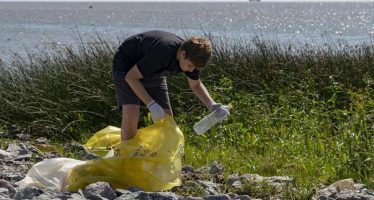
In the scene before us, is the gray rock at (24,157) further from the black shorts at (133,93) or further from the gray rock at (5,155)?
the black shorts at (133,93)

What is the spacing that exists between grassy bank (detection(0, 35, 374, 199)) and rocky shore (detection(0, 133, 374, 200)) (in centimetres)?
17

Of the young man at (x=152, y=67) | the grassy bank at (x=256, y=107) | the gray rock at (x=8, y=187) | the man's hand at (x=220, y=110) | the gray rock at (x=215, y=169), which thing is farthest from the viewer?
the grassy bank at (x=256, y=107)

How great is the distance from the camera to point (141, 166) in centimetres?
581

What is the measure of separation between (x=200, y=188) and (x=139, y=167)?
48 cm

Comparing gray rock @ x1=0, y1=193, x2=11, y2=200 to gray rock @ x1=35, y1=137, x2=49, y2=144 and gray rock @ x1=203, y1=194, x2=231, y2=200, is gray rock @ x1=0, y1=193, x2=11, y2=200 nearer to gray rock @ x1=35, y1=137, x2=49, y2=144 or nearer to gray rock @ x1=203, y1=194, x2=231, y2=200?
gray rock @ x1=203, y1=194, x2=231, y2=200

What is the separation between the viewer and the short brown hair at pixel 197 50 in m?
5.65

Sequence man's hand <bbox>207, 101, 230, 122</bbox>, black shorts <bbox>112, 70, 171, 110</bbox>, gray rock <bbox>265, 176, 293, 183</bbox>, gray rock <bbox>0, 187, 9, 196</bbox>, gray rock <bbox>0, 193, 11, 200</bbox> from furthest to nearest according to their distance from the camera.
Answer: black shorts <bbox>112, 70, 171, 110</bbox>, man's hand <bbox>207, 101, 230, 122</bbox>, gray rock <bbox>265, 176, 293, 183</bbox>, gray rock <bbox>0, 187, 9, 196</bbox>, gray rock <bbox>0, 193, 11, 200</bbox>

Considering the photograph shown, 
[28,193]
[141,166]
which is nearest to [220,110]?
[141,166]

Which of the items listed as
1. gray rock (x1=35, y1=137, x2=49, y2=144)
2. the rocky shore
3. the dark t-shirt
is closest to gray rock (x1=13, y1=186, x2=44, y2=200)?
the rocky shore

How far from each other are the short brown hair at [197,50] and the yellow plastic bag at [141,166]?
1.85ft

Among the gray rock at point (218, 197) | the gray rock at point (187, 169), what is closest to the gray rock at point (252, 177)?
the gray rock at point (187, 169)

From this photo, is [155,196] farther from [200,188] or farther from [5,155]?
[5,155]

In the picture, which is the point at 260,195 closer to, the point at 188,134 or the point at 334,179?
the point at 334,179

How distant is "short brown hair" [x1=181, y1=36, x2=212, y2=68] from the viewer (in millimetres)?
5648
